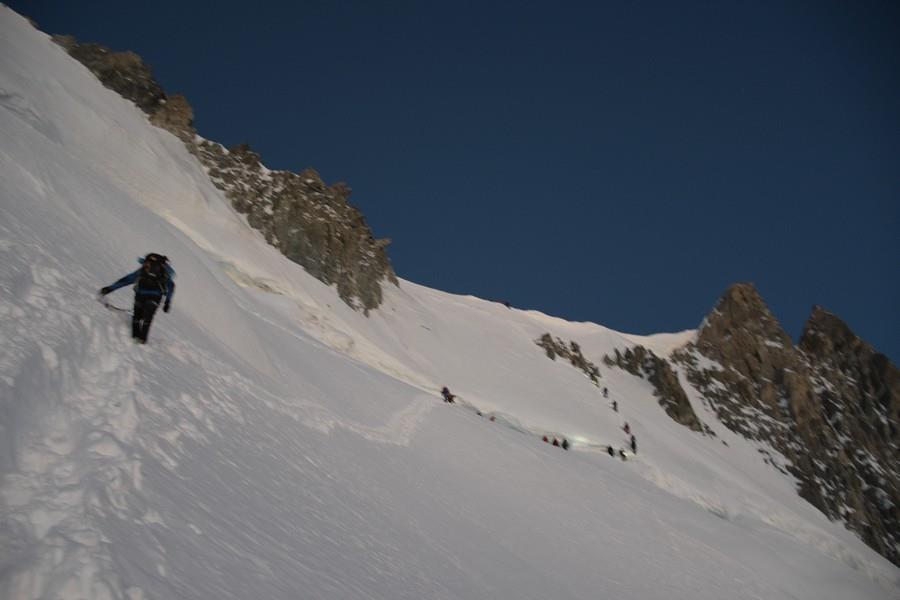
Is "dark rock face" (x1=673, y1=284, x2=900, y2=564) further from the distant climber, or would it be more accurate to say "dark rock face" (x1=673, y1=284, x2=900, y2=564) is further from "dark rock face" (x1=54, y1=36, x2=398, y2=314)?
the distant climber

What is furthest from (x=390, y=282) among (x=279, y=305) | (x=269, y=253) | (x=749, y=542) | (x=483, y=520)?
(x=483, y=520)

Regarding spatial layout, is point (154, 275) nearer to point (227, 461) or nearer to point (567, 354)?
point (227, 461)

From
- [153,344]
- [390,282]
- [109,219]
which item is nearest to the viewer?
[153,344]

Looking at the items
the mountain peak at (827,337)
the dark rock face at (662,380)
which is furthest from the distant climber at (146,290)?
the mountain peak at (827,337)

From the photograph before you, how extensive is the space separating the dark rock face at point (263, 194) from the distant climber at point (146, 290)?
3705 cm

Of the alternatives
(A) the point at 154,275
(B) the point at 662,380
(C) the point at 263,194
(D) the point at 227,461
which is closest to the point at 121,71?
(C) the point at 263,194

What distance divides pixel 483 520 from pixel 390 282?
49667 millimetres

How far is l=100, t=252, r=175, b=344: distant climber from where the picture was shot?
820 centimetres

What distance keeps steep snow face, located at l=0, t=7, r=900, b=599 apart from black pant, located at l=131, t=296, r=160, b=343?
0.58 ft

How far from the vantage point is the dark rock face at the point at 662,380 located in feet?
233

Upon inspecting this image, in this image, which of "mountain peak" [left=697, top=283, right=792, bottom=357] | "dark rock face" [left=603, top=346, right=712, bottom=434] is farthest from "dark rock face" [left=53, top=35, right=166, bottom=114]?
"mountain peak" [left=697, top=283, right=792, bottom=357]

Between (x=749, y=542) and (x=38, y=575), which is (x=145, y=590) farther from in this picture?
(x=749, y=542)

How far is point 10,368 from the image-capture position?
15.9ft

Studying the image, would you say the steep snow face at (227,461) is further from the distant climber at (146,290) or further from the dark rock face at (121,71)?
the dark rock face at (121,71)
